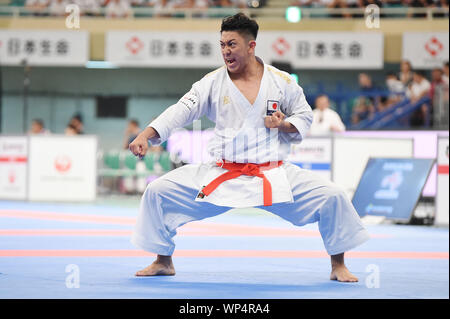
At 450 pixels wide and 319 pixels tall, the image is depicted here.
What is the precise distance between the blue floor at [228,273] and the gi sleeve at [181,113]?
0.91 metres

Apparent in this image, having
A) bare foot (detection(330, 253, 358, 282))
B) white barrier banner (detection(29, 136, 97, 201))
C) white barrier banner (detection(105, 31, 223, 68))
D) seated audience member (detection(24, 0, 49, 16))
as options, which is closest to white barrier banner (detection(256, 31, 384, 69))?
white barrier banner (detection(105, 31, 223, 68))

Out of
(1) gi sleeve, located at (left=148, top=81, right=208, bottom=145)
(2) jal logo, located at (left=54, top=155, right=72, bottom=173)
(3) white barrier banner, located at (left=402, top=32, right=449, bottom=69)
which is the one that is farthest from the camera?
(3) white barrier banner, located at (left=402, top=32, right=449, bottom=69)

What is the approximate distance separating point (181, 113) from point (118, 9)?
1459cm

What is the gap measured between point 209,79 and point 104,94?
51.9 feet

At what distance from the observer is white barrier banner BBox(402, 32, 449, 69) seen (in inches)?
642

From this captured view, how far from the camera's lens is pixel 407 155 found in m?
10.6

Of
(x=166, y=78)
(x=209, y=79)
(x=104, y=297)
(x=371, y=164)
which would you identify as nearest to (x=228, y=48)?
(x=209, y=79)

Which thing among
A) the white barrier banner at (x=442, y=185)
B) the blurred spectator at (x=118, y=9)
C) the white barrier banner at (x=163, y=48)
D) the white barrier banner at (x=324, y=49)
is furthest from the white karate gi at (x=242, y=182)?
the blurred spectator at (x=118, y=9)

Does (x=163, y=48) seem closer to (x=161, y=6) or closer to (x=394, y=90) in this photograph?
(x=161, y=6)

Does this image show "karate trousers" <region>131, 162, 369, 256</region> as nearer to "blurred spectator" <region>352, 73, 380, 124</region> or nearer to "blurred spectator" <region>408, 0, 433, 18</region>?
"blurred spectator" <region>352, 73, 380, 124</region>

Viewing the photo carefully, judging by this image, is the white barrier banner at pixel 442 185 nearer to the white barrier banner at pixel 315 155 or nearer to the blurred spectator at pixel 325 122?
the white barrier banner at pixel 315 155

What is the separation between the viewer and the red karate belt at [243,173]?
4.68 meters

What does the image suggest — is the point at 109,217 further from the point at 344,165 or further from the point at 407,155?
the point at 407,155

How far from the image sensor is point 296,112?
4844 millimetres
